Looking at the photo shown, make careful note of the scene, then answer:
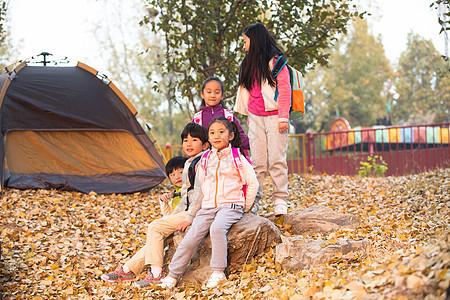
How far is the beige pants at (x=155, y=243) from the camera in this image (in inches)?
142

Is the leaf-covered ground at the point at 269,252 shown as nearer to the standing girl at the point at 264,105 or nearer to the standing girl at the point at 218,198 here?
the standing girl at the point at 218,198

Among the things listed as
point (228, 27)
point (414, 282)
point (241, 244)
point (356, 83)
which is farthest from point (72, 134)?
point (356, 83)

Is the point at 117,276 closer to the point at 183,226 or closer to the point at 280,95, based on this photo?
the point at 183,226

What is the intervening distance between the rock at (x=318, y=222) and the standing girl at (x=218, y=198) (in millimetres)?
704

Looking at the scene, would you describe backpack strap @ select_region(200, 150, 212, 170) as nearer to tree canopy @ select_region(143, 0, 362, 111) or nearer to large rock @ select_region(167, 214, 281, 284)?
large rock @ select_region(167, 214, 281, 284)

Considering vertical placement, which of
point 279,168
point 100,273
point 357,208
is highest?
point 279,168

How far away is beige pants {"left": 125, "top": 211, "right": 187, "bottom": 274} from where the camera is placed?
11.8 feet

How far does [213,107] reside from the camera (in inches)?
163

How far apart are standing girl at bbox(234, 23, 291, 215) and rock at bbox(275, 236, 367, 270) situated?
2.47 feet

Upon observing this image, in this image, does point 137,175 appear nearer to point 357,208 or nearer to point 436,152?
point 357,208

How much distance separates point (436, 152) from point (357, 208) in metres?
6.00

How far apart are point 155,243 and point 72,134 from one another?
416cm

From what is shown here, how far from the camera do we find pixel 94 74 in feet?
23.7

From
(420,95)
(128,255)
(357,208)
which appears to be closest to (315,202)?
(357,208)
